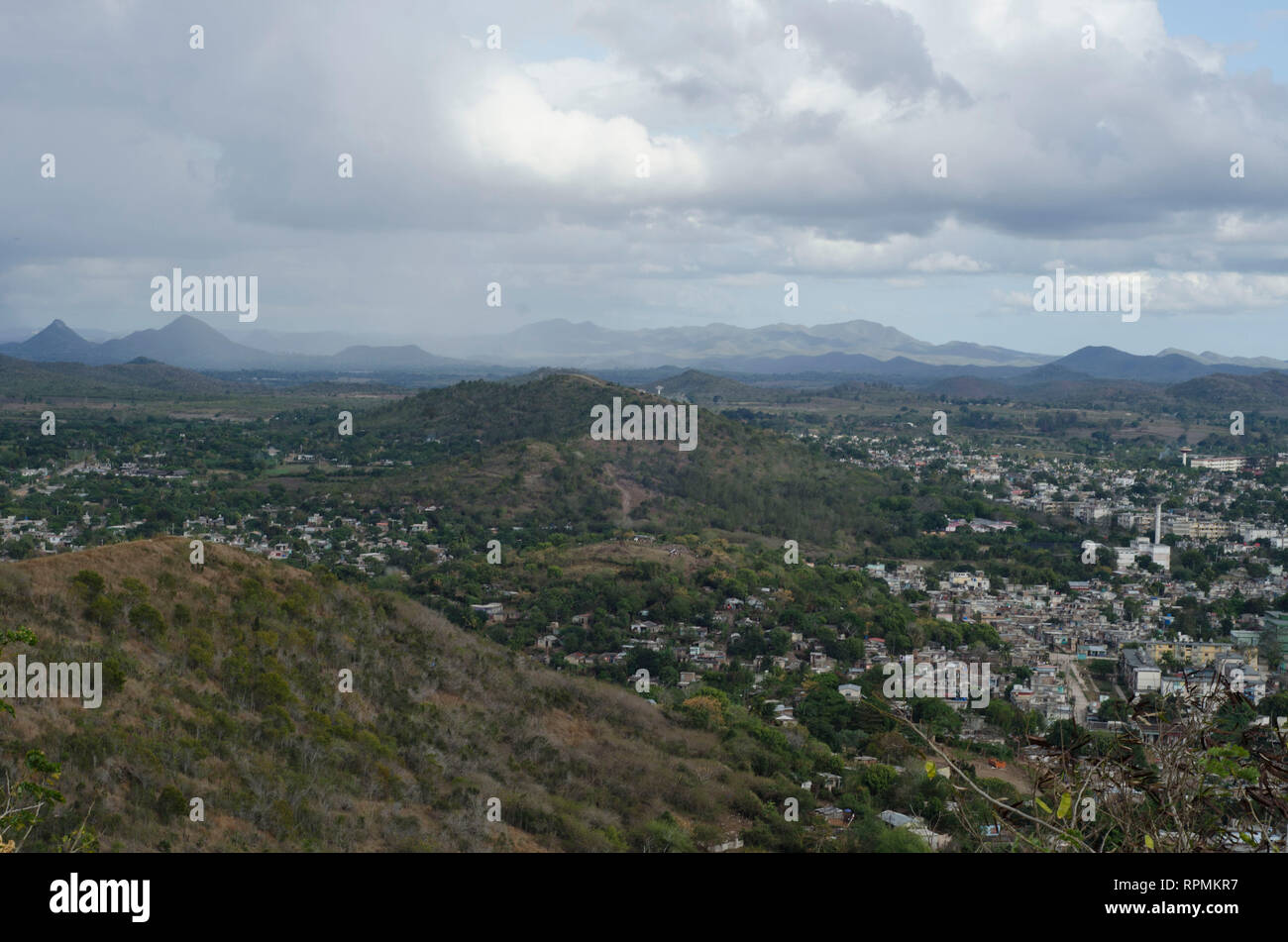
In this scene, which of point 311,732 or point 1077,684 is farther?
point 1077,684

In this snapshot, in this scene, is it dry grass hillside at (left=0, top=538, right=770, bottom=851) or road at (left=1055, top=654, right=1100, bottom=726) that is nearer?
dry grass hillside at (left=0, top=538, right=770, bottom=851)

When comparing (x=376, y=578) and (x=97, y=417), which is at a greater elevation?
(x=97, y=417)

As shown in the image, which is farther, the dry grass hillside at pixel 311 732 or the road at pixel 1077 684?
the road at pixel 1077 684

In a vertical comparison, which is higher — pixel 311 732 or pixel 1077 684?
pixel 311 732

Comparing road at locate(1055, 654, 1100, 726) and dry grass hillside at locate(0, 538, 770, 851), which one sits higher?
dry grass hillside at locate(0, 538, 770, 851)

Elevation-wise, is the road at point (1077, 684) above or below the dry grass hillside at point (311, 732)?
below
